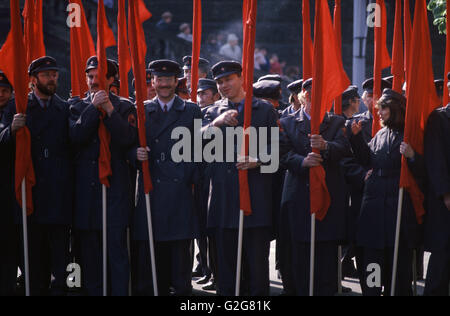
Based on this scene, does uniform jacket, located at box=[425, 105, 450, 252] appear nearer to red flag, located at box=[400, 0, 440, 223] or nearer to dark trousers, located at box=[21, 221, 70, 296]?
red flag, located at box=[400, 0, 440, 223]

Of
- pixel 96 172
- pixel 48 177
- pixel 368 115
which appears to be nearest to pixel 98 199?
pixel 96 172

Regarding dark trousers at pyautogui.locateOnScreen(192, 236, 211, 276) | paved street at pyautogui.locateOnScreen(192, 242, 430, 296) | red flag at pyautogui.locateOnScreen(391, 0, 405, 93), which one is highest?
red flag at pyautogui.locateOnScreen(391, 0, 405, 93)

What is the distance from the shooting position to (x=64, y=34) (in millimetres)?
13438

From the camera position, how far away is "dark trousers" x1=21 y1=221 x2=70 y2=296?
252 inches

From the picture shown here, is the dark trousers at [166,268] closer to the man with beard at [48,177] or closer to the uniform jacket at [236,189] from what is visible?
the uniform jacket at [236,189]

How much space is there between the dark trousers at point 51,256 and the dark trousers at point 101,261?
18 centimetres

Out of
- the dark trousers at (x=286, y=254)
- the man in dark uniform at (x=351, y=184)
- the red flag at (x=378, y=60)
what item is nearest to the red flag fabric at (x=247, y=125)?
the dark trousers at (x=286, y=254)

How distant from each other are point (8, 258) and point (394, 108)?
11.8 ft

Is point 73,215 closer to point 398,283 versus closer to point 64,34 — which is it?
point 398,283

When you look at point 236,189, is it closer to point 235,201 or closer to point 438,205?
point 235,201

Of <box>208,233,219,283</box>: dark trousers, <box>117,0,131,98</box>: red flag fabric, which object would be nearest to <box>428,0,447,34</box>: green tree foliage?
<box>208,233,219,283</box>: dark trousers

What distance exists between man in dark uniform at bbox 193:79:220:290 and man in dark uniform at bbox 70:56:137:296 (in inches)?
31.5

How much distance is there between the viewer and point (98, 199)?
6309 millimetres
